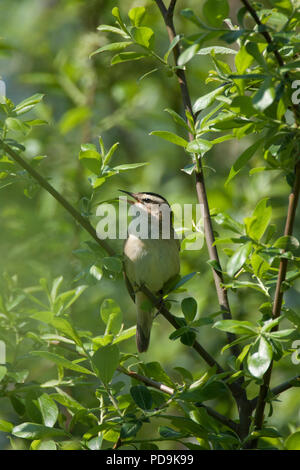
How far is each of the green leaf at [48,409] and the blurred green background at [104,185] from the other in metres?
1.23

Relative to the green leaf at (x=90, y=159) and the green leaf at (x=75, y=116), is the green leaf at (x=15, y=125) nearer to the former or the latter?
the green leaf at (x=90, y=159)

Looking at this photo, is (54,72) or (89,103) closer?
(89,103)

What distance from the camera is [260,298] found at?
14.5 feet

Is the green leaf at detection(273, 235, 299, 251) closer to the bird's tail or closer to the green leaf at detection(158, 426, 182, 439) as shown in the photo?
the green leaf at detection(158, 426, 182, 439)

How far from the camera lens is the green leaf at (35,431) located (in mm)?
2193

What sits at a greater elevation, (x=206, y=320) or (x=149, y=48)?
(x=149, y=48)

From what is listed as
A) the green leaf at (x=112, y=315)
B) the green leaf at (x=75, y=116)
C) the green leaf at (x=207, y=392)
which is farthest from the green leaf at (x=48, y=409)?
the green leaf at (x=75, y=116)

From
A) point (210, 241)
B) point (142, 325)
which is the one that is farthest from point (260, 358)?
point (142, 325)

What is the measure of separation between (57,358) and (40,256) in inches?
81.6

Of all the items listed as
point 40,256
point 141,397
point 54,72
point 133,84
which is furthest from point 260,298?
point 54,72

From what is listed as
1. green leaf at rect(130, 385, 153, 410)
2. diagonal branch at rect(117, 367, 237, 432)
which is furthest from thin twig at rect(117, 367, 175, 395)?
green leaf at rect(130, 385, 153, 410)

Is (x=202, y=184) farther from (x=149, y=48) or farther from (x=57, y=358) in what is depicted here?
(x=57, y=358)

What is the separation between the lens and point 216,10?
1943 millimetres

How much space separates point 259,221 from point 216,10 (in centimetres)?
70
